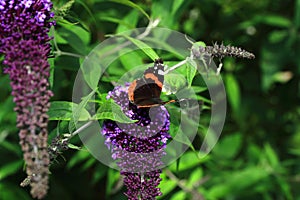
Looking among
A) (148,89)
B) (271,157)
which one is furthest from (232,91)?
(148,89)

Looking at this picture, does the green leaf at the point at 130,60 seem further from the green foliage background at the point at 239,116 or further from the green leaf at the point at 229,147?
the green leaf at the point at 229,147

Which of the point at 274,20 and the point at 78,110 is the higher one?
the point at 274,20

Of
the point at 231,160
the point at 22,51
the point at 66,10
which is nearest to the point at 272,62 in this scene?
the point at 231,160

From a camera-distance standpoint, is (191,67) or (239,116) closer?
(191,67)

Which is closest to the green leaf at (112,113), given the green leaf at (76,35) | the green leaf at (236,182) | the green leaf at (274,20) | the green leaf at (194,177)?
the green leaf at (76,35)

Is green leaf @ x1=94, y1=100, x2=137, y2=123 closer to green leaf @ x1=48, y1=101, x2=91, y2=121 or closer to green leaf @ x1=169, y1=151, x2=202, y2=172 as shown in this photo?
green leaf @ x1=48, y1=101, x2=91, y2=121

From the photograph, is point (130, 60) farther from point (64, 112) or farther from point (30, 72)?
point (30, 72)
